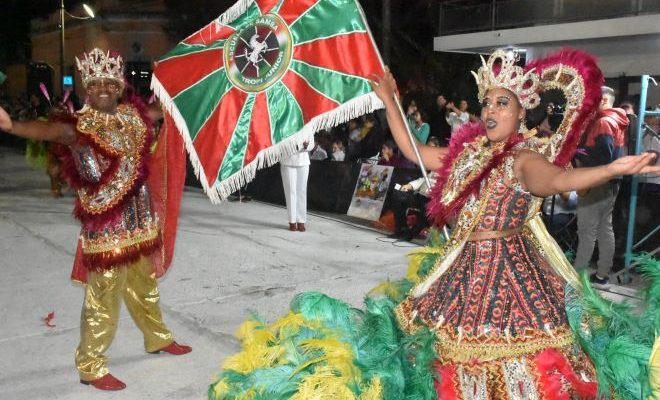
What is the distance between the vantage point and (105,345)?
13.0ft

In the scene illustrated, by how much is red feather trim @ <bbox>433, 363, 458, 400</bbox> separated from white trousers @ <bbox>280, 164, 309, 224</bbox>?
19.8 ft

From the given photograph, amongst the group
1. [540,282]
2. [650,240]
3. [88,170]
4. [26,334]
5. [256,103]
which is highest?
[256,103]

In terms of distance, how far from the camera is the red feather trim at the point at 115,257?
12.8ft

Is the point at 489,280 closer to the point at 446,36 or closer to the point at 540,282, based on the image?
the point at 540,282

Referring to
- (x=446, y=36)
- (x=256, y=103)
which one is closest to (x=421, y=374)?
(x=256, y=103)

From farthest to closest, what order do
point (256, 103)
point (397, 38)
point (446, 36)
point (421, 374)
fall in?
1. point (397, 38)
2. point (446, 36)
3. point (256, 103)
4. point (421, 374)

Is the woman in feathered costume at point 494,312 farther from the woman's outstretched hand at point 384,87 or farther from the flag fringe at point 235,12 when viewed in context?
the flag fringe at point 235,12

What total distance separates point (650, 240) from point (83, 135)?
5466 millimetres

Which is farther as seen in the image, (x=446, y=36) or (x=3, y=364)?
(x=446, y=36)

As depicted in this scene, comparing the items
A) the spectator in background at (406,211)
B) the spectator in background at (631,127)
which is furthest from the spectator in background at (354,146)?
the spectator in background at (631,127)

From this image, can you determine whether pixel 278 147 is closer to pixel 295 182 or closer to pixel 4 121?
pixel 4 121

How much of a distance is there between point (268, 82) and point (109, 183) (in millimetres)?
1120

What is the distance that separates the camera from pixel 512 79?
110 inches

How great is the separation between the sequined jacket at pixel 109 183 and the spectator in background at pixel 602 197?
404 cm
